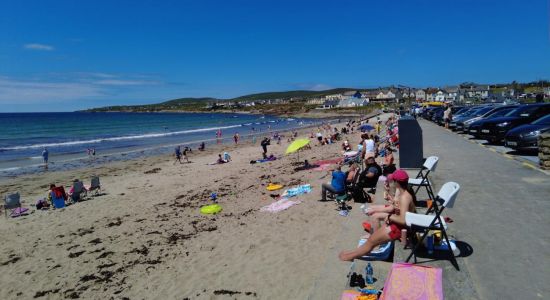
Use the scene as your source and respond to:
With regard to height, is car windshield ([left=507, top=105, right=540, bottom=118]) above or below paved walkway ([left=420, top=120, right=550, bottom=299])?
above

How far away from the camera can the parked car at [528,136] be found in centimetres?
1115

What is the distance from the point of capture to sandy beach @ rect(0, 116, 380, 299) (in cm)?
647

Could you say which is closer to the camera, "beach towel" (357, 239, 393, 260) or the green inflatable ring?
"beach towel" (357, 239, 393, 260)

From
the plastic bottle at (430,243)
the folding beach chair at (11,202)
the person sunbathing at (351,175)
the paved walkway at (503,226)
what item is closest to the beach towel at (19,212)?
the folding beach chair at (11,202)

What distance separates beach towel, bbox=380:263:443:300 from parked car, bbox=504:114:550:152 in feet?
30.6

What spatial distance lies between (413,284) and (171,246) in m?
6.00

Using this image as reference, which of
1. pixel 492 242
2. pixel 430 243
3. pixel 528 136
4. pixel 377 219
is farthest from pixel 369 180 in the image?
pixel 528 136

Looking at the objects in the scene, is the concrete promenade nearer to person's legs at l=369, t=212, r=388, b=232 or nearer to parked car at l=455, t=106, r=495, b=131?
person's legs at l=369, t=212, r=388, b=232

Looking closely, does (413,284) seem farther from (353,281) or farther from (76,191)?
(76,191)

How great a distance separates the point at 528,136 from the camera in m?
11.3

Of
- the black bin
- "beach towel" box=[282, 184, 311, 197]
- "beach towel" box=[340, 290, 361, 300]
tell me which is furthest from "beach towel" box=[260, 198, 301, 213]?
"beach towel" box=[340, 290, 361, 300]

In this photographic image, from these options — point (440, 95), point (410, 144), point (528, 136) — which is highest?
point (440, 95)

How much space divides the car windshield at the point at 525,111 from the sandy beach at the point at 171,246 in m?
8.38

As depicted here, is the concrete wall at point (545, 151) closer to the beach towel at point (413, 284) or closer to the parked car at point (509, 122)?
the parked car at point (509, 122)
